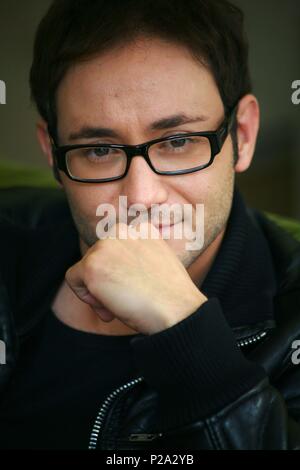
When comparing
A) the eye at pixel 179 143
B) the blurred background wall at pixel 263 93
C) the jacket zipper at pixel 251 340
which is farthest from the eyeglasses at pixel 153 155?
the blurred background wall at pixel 263 93

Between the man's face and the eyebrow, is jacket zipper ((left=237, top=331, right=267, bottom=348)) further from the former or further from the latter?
the eyebrow

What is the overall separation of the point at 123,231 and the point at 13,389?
471mm

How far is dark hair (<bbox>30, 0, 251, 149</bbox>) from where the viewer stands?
4.69 feet

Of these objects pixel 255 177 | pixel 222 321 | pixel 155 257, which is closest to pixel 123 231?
pixel 155 257

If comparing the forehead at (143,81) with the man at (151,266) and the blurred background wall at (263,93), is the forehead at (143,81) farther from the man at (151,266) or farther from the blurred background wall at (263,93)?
the blurred background wall at (263,93)

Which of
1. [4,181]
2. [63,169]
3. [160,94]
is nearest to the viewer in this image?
[160,94]

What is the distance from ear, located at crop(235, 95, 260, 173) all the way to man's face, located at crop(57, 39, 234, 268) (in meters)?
0.15

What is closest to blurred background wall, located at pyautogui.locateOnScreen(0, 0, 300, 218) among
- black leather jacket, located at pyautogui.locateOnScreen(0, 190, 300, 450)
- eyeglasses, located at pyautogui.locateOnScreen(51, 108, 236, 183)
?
black leather jacket, located at pyautogui.locateOnScreen(0, 190, 300, 450)

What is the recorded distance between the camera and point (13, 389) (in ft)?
4.94

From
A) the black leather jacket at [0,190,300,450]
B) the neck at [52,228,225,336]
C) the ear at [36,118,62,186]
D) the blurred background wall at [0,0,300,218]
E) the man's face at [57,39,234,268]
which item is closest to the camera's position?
the black leather jacket at [0,190,300,450]

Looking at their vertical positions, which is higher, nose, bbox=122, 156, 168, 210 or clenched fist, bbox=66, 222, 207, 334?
nose, bbox=122, 156, 168, 210

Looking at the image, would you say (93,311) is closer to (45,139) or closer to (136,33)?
(45,139)

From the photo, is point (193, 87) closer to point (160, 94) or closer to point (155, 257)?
point (160, 94)

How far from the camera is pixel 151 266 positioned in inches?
48.3
